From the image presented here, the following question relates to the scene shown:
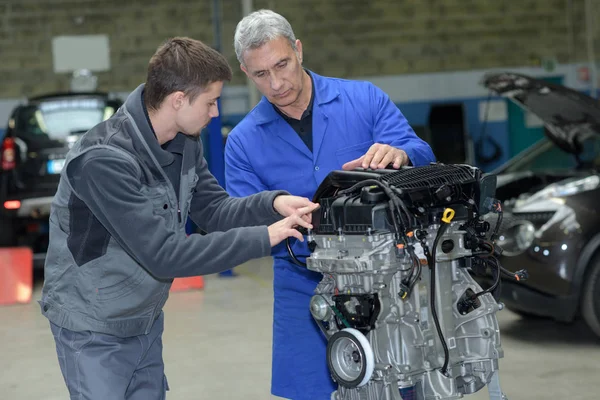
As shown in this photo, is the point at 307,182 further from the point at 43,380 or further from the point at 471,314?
the point at 43,380

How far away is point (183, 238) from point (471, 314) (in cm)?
80

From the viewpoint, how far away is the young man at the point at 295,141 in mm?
2580

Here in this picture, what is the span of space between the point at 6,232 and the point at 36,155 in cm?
73

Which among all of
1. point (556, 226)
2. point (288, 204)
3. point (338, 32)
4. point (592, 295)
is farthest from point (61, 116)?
point (338, 32)

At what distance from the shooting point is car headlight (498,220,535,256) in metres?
4.66

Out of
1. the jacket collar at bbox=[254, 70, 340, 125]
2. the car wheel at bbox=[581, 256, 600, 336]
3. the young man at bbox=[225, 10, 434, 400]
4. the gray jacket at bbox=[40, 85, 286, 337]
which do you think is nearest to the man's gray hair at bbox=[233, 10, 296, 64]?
the young man at bbox=[225, 10, 434, 400]

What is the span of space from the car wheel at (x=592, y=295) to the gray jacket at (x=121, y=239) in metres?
3.02

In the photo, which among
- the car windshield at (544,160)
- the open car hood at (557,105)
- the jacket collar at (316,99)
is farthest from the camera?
the car windshield at (544,160)

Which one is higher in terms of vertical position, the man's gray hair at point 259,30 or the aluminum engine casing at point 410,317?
the man's gray hair at point 259,30

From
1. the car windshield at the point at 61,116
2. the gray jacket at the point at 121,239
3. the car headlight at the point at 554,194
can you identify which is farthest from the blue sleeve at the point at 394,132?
the car windshield at the point at 61,116

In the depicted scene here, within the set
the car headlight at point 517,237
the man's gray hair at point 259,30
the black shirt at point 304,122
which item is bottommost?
the car headlight at point 517,237

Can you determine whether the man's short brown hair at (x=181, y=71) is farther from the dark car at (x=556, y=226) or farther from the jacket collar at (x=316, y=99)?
the dark car at (x=556, y=226)

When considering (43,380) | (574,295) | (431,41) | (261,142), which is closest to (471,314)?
(261,142)

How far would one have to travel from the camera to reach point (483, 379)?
2.19 m
